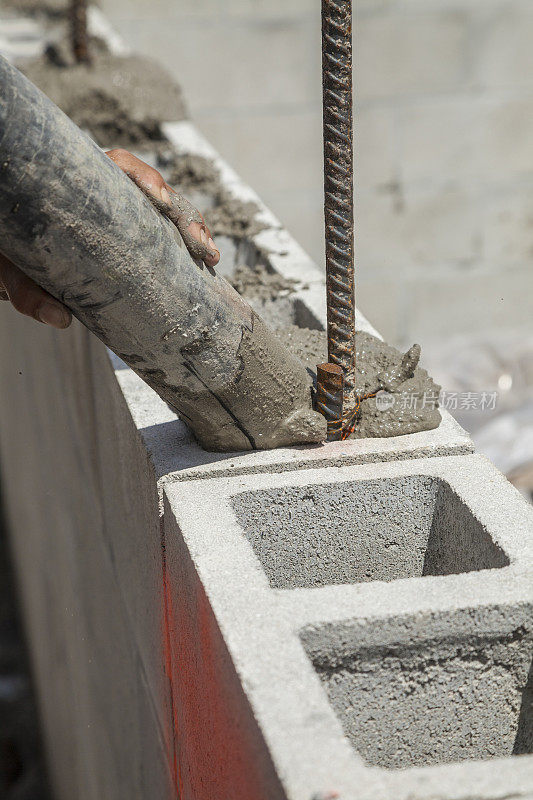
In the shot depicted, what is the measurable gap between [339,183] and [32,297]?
67 centimetres

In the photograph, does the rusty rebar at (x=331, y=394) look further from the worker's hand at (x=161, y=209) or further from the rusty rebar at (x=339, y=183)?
the worker's hand at (x=161, y=209)

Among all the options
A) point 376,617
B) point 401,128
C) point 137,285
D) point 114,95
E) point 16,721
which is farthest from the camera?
point 16,721

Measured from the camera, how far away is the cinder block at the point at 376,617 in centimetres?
136

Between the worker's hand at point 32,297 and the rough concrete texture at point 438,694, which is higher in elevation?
the worker's hand at point 32,297

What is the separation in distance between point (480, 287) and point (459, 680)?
6.08m

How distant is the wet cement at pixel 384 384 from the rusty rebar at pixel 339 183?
2.8 inches

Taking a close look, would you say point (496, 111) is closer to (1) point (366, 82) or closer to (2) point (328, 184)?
(1) point (366, 82)

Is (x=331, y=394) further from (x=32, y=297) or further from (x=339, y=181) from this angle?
(x=32, y=297)

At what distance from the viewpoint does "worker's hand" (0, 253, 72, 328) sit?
1.82 meters

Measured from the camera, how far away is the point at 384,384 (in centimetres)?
233

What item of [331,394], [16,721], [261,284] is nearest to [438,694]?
[331,394]

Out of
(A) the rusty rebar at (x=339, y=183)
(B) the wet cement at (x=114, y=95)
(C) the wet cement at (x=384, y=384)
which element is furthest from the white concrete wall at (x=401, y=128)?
(A) the rusty rebar at (x=339, y=183)

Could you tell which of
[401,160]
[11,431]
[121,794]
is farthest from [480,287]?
[121,794]

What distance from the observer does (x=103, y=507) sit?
3.21m
